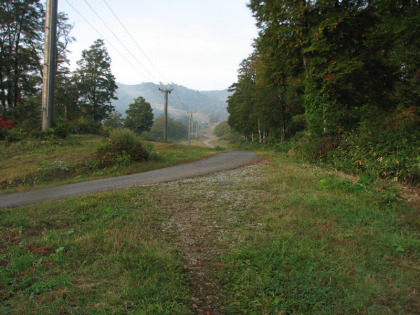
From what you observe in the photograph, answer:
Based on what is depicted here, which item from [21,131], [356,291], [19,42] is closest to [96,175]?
[21,131]

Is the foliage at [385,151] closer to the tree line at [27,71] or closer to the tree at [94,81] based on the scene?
the tree line at [27,71]

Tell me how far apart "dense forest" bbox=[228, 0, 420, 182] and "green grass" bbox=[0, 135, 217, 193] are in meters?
8.17

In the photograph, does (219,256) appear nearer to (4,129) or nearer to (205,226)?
(205,226)

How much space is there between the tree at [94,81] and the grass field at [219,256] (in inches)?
1360

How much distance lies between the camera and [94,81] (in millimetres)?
36156

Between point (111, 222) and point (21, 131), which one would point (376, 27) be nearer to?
point (111, 222)

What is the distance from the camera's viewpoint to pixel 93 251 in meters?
3.34

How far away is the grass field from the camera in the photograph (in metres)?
2.31

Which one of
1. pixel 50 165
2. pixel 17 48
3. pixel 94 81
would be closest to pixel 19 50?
pixel 17 48

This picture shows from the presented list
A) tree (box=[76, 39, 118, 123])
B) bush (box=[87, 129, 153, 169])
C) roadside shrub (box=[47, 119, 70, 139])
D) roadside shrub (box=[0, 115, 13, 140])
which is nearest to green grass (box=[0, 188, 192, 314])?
bush (box=[87, 129, 153, 169])

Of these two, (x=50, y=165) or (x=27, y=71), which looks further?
(x=27, y=71)

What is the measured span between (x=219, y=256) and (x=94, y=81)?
39.6 meters

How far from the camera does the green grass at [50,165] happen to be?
9.37m

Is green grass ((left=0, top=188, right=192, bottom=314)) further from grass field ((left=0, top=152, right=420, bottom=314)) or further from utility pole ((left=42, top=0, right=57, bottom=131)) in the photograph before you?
utility pole ((left=42, top=0, right=57, bottom=131))
